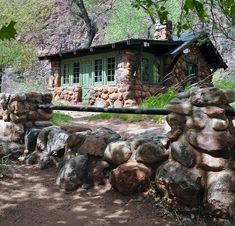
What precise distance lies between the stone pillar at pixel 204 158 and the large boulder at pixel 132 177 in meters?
0.19

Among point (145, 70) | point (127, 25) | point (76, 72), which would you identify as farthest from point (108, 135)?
point (127, 25)

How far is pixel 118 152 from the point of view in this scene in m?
4.36

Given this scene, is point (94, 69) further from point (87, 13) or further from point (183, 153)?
point (183, 153)

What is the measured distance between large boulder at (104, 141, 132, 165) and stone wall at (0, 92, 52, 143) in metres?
2.38

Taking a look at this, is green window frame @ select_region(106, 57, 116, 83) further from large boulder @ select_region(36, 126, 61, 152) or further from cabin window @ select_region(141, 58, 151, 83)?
large boulder @ select_region(36, 126, 61, 152)

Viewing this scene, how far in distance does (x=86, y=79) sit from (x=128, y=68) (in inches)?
126

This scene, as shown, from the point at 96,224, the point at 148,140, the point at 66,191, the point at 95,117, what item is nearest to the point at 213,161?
the point at 148,140

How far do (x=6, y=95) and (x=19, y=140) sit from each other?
92 centimetres

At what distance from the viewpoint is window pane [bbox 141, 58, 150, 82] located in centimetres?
1714

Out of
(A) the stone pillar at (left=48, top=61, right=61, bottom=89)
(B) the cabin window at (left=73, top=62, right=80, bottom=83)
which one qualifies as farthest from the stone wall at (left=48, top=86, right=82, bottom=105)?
(B) the cabin window at (left=73, top=62, right=80, bottom=83)

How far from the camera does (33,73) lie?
34.1 metres

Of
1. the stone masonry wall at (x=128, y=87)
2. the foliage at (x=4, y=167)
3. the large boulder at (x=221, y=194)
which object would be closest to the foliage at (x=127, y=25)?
the stone masonry wall at (x=128, y=87)

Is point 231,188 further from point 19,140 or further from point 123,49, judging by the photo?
point 123,49

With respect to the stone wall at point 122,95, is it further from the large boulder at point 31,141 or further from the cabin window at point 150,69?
the large boulder at point 31,141
